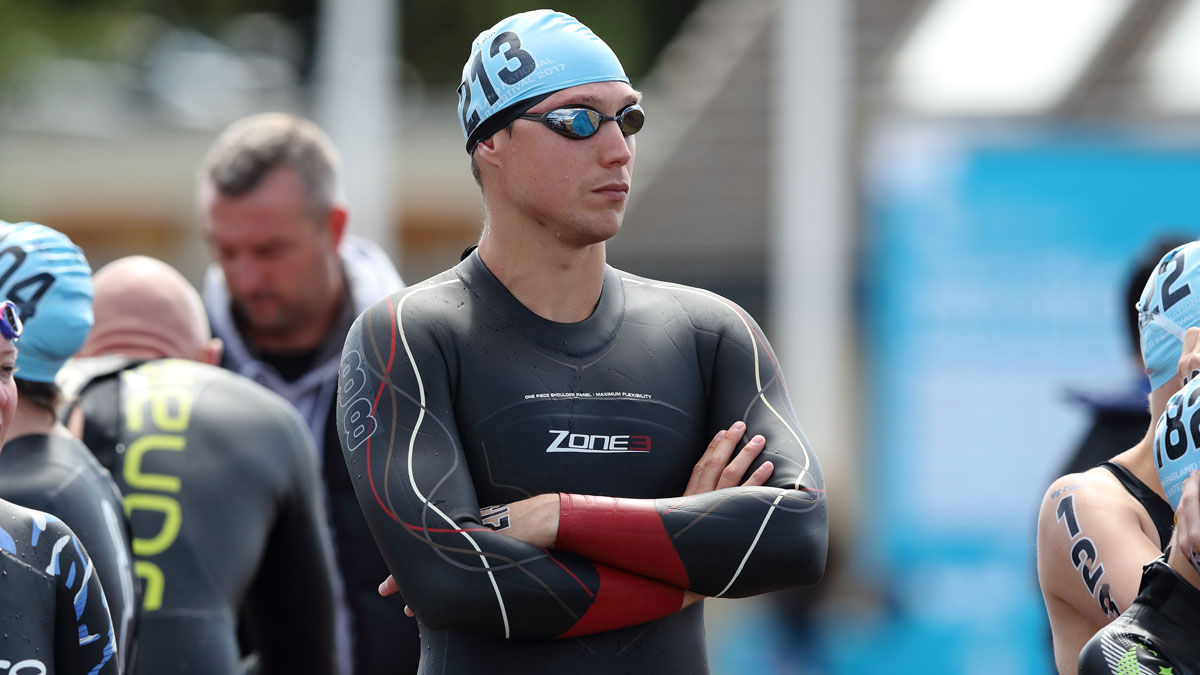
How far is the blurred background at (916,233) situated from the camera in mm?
11273

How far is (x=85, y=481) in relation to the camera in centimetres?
364

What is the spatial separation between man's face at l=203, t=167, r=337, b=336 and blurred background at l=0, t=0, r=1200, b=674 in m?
2.45

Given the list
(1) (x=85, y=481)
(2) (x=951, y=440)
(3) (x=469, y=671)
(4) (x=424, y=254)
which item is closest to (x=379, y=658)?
(1) (x=85, y=481)

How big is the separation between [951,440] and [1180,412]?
927 cm

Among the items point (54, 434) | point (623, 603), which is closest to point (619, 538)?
point (623, 603)

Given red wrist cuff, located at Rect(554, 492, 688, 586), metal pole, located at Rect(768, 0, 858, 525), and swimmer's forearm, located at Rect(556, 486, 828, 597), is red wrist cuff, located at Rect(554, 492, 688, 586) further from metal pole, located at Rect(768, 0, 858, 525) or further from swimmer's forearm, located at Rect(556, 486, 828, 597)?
metal pole, located at Rect(768, 0, 858, 525)

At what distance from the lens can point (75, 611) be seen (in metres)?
3.04

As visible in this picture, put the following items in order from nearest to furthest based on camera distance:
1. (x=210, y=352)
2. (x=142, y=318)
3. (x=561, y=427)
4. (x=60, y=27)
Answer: (x=561, y=427) < (x=142, y=318) < (x=210, y=352) < (x=60, y=27)

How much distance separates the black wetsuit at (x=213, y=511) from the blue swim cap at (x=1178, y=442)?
2434 millimetres

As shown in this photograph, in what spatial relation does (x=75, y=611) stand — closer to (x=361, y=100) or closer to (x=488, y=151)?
(x=488, y=151)

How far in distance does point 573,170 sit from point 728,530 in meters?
0.78

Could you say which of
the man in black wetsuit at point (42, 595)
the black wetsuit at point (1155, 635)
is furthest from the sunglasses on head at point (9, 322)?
the black wetsuit at point (1155, 635)

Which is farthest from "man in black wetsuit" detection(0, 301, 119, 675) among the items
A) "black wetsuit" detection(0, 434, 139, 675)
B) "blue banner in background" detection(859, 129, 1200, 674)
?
"blue banner in background" detection(859, 129, 1200, 674)

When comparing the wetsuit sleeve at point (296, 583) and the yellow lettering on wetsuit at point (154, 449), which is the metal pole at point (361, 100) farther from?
the yellow lettering on wetsuit at point (154, 449)
